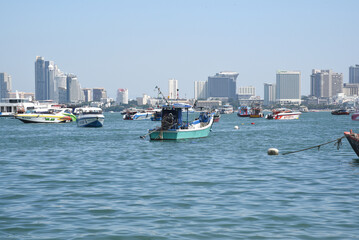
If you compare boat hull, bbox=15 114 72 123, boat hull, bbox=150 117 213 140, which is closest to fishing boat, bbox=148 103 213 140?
boat hull, bbox=150 117 213 140

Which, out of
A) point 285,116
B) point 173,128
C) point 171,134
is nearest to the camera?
point 171,134

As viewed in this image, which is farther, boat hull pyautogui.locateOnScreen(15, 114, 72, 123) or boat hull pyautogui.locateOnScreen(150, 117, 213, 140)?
boat hull pyautogui.locateOnScreen(15, 114, 72, 123)

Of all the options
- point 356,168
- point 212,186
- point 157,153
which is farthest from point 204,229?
point 157,153

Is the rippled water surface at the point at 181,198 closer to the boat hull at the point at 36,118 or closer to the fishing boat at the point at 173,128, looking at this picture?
the fishing boat at the point at 173,128

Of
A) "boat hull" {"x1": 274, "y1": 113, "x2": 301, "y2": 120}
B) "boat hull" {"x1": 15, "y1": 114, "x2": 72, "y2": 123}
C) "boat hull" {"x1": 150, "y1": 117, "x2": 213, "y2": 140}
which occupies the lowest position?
"boat hull" {"x1": 274, "y1": 113, "x2": 301, "y2": 120}

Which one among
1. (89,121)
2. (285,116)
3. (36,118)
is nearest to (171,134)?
(89,121)

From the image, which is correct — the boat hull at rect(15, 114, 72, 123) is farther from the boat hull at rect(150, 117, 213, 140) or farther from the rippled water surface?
the rippled water surface

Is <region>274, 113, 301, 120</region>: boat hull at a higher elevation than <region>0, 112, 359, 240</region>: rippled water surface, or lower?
lower

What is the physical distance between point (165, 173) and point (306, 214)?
12.6 metres

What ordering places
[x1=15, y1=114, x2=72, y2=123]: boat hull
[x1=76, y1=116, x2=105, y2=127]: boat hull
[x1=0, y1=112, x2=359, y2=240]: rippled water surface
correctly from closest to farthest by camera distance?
[x1=0, y1=112, x2=359, y2=240]: rippled water surface < [x1=76, y1=116, x2=105, y2=127]: boat hull < [x1=15, y1=114, x2=72, y2=123]: boat hull

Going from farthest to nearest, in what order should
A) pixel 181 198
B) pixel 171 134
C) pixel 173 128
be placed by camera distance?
pixel 173 128, pixel 171 134, pixel 181 198

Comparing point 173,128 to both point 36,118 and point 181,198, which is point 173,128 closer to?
point 181,198

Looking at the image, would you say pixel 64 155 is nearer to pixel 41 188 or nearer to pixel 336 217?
pixel 41 188

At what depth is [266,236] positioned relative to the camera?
15953 mm
